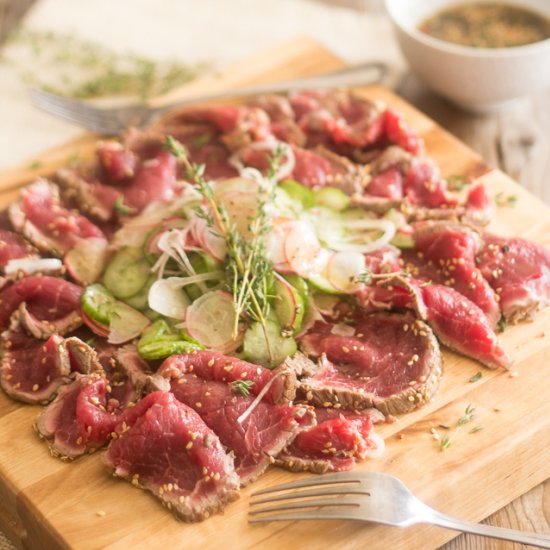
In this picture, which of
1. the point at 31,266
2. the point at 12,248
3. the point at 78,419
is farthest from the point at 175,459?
the point at 12,248

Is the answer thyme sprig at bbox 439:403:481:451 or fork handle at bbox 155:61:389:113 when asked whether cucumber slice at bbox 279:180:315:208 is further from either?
thyme sprig at bbox 439:403:481:451

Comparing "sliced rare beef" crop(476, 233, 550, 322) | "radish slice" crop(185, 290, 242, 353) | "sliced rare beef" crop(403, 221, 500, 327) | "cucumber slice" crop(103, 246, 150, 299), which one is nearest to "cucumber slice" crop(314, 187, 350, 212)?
"sliced rare beef" crop(403, 221, 500, 327)

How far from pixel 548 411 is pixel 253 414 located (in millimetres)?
1370

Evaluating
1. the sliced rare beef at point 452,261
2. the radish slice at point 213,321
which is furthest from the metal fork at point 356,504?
the sliced rare beef at point 452,261

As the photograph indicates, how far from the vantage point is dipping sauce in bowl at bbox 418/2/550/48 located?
20.0ft

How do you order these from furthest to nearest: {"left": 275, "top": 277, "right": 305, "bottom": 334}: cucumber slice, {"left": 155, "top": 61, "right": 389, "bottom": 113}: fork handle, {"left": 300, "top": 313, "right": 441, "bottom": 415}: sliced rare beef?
{"left": 155, "top": 61, "right": 389, "bottom": 113}: fork handle, {"left": 275, "top": 277, "right": 305, "bottom": 334}: cucumber slice, {"left": 300, "top": 313, "right": 441, "bottom": 415}: sliced rare beef

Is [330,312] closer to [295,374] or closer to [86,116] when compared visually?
[295,374]

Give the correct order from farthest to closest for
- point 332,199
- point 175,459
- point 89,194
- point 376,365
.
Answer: point 89,194, point 332,199, point 376,365, point 175,459

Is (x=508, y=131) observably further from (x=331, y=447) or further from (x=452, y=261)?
(x=331, y=447)

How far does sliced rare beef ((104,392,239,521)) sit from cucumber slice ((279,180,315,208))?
1.58m

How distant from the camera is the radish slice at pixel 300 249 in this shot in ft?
14.6

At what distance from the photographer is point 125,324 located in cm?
446

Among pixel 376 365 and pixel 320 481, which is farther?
pixel 376 365

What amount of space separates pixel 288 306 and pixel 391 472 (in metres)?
0.96
